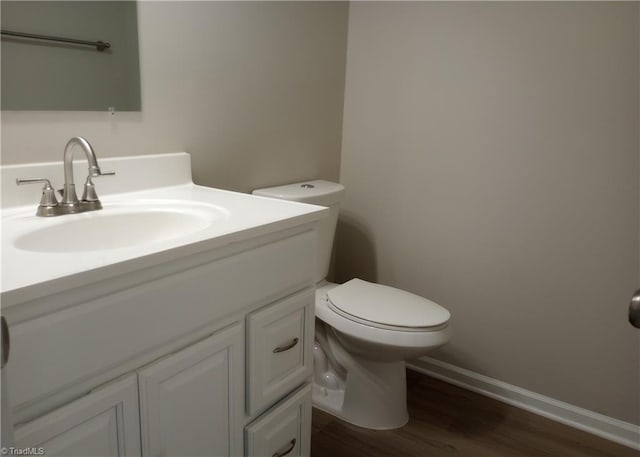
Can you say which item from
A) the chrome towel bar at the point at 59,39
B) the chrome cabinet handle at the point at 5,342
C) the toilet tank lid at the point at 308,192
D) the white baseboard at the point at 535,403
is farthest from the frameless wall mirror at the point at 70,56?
the white baseboard at the point at 535,403

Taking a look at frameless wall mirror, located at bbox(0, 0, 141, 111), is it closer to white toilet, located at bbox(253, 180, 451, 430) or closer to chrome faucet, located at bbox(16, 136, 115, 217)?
chrome faucet, located at bbox(16, 136, 115, 217)

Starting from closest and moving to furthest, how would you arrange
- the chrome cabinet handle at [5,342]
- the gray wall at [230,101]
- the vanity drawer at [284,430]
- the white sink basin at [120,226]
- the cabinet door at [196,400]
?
1. the chrome cabinet handle at [5,342]
2. the cabinet door at [196,400]
3. the white sink basin at [120,226]
4. the vanity drawer at [284,430]
5. the gray wall at [230,101]

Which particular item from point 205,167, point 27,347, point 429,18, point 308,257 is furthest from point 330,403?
point 429,18

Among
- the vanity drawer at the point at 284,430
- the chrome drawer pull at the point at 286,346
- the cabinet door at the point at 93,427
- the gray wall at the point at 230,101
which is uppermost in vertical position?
the gray wall at the point at 230,101

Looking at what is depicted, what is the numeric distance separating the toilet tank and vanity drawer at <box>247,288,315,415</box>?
1.80 ft

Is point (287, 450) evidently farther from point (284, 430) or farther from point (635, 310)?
point (635, 310)

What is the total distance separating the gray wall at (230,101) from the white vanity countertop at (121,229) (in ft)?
0.28

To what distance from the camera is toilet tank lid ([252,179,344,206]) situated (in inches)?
70.3

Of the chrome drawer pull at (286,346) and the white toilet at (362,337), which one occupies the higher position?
the chrome drawer pull at (286,346)

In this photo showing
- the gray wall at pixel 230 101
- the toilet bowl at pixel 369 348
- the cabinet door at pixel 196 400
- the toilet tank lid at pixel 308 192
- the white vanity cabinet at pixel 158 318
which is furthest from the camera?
the toilet tank lid at pixel 308 192

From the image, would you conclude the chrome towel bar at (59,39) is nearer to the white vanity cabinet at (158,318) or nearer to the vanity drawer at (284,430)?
the white vanity cabinet at (158,318)

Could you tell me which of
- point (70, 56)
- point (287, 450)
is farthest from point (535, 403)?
point (70, 56)

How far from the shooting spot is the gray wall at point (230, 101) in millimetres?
1327

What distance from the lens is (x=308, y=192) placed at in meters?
1.86
